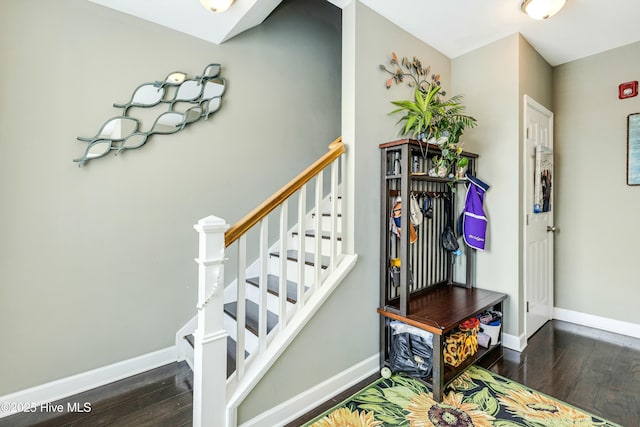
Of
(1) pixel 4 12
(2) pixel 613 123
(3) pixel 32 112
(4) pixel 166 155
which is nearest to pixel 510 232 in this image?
(2) pixel 613 123

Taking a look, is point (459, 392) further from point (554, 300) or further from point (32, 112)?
point (32, 112)

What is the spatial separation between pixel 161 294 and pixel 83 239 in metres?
0.63

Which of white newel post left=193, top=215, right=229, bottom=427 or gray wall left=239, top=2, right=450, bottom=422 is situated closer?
white newel post left=193, top=215, right=229, bottom=427

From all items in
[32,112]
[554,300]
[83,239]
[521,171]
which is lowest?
A: [554,300]

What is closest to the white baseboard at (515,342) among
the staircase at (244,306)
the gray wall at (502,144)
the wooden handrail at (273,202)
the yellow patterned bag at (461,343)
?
the gray wall at (502,144)

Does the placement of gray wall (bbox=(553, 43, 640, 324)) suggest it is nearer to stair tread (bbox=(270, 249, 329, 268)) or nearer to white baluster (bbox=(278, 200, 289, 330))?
stair tread (bbox=(270, 249, 329, 268))

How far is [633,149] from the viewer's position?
9.26 ft

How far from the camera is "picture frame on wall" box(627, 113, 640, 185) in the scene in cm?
281

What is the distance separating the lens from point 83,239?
79.2 inches

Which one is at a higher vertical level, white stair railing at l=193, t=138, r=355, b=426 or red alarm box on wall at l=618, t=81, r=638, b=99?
red alarm box on wall at l=618, t=81, r=638, b=99

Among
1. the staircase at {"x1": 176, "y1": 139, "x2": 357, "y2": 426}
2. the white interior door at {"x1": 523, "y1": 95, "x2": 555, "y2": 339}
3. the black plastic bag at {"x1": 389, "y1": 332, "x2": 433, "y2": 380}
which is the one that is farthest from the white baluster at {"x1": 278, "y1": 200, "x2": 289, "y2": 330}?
the white interior door at {"x1": 523, "y1": 95, "x2": 555, "y2": 339}

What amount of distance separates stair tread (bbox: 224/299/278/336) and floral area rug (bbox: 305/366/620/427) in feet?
2.00

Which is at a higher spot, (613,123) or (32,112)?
(613,123)

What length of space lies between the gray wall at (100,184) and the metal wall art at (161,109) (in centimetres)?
5
